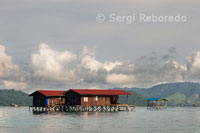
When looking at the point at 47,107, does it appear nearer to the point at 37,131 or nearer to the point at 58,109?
the point at 58,109

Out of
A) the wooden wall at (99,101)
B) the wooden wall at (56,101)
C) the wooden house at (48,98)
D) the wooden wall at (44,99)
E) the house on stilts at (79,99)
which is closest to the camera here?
the house on stilts at (79,99)

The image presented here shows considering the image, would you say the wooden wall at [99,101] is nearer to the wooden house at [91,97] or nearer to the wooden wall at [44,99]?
the wooden house at [91,97]

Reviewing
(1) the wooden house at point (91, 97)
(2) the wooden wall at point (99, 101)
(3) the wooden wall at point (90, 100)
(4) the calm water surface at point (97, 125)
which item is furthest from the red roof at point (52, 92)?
(4) the calm water surface at point (97, 125)

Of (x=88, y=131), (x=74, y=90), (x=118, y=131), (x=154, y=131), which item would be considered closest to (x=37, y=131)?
(x=88, y=131)

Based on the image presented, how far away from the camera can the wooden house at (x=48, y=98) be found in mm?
109375

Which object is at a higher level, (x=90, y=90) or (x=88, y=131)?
(x=90, y=90)

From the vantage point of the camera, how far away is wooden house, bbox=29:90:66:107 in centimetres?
10938

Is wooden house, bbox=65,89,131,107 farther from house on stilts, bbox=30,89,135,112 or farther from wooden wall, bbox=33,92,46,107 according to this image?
wooden wall, bbox=33,92,46,107

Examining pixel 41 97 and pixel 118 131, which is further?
pixel 41 97

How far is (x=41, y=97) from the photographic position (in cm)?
11100

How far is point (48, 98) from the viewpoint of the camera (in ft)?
Answer: 360

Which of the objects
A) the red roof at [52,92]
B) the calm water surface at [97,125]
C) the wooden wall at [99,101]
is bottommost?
the calm water surface at [97,125]

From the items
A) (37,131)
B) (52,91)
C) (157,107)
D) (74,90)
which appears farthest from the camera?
(157,107)

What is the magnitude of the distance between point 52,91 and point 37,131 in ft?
220
